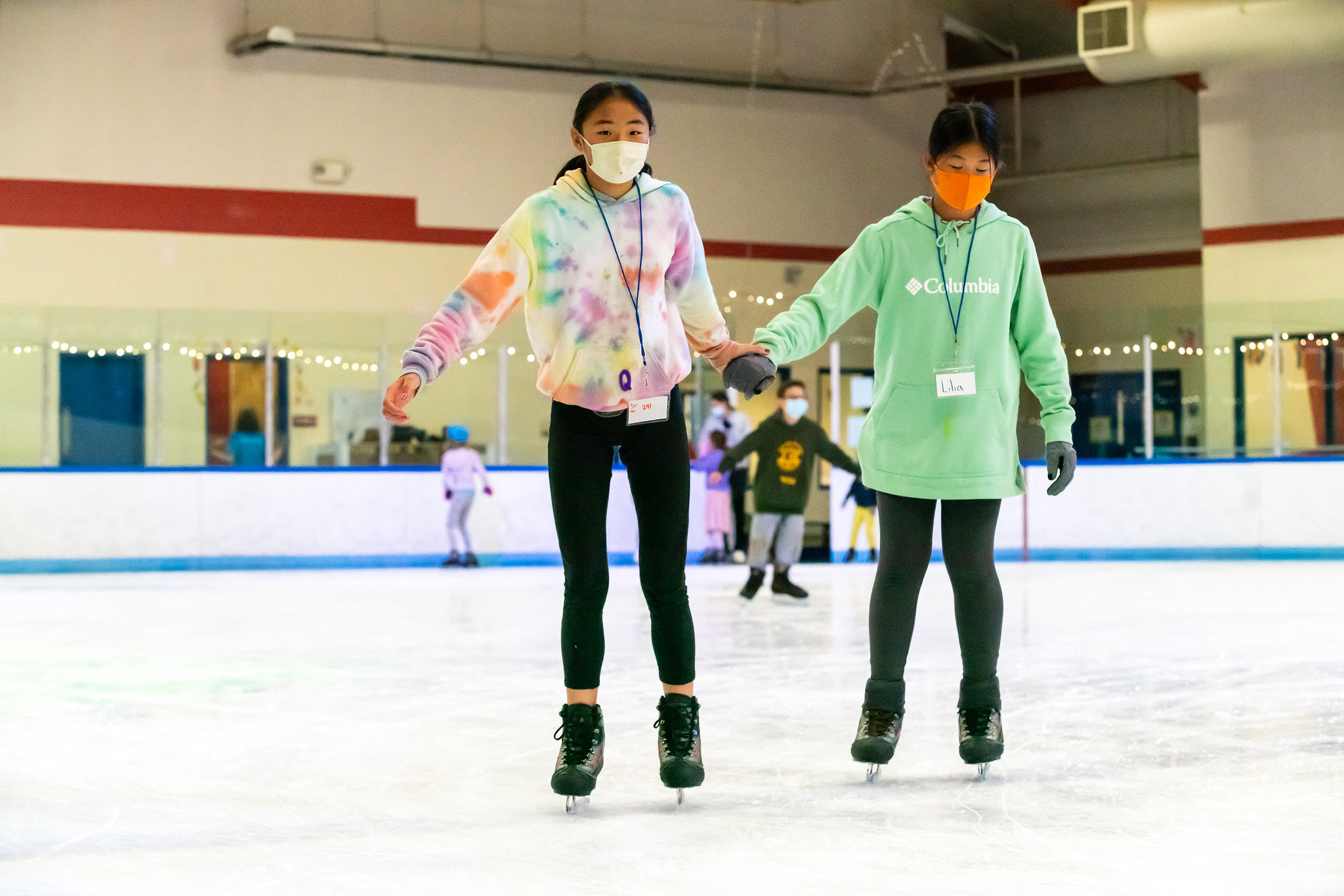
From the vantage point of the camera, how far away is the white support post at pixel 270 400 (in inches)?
388

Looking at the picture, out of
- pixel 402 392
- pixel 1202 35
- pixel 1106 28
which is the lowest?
pixel 402 392

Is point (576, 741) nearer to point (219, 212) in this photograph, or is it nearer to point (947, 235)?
point (947, 235)

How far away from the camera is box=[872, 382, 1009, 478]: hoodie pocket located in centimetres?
253

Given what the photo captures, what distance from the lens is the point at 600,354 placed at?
231 centimetres

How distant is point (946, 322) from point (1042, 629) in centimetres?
295

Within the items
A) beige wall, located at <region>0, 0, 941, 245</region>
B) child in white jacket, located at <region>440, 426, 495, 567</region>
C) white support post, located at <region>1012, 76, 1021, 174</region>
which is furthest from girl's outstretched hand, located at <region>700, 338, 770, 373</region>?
white support post, located at <region>1012, 76, 1021, 174</region>

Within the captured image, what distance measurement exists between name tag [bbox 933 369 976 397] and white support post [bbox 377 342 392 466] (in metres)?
7.72

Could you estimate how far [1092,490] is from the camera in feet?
33.6

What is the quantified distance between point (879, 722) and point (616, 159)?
1.10 metres

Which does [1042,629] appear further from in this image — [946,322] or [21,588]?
[21,588]

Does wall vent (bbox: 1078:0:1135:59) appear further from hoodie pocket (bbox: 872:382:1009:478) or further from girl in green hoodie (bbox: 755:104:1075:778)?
hoodie pocket (bbox: 872:382:1009:478)

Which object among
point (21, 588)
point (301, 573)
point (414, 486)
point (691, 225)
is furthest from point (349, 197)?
point (691, 225)

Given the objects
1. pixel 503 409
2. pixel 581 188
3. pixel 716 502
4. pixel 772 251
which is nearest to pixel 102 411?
pixel 503 409

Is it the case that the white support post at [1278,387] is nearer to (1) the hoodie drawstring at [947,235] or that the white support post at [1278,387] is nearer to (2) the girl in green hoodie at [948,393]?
(2) the girl in green hoodie at [948,393]
